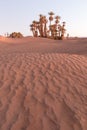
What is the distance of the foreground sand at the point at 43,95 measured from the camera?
4.93 m

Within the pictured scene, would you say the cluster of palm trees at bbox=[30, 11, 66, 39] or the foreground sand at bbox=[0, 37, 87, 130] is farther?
the cluster of palm trees at bbox=[30, 11, 66, 39]

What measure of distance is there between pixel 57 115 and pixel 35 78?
2053 millimetres

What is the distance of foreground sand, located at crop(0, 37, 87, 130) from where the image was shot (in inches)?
194

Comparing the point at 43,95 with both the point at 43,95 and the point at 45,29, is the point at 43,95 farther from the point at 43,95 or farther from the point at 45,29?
the point at 45,29

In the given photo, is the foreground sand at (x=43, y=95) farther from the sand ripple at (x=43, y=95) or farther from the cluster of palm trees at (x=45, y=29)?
the cluster of palm trees at (x=45, y=29)

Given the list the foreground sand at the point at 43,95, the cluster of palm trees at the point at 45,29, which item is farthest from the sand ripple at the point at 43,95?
the cluster of palm trees at the point at 45,29

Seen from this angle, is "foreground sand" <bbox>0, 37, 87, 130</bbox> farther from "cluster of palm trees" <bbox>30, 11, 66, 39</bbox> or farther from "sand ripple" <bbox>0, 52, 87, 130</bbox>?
"cluster of palm trees" <bbox>30, 11, 66, 39</bbox>

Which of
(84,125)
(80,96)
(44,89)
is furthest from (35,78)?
(84,125)

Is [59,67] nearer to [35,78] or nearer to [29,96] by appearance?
[35,78]

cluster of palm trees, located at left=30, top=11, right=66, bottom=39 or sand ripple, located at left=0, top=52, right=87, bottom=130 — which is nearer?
sand ripple, located at left=0, top=52, right=87, bottom=130

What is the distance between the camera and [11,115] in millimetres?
5164

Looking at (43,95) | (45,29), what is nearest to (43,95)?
(43,95)

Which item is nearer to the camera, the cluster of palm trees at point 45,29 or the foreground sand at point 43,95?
the foreground sand at point 43,95

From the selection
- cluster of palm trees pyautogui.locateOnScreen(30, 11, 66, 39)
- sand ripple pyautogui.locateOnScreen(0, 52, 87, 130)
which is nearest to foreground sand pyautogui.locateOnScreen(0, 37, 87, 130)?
sand ripple pyautogui.locateOnScreen(0, 52, 87, 130)
